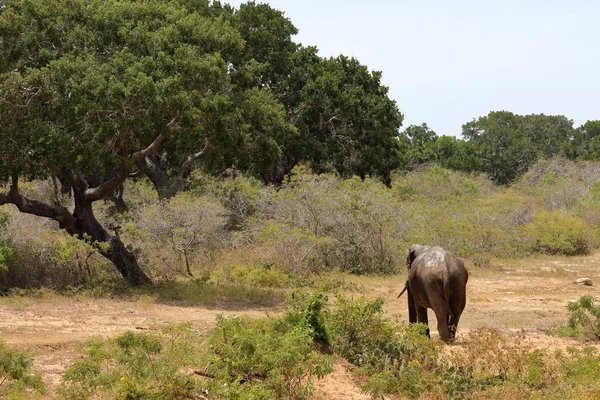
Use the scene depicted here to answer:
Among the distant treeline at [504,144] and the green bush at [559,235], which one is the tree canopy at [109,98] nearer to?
the green bush at [559,235]

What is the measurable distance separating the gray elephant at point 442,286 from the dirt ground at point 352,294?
1.27 ft

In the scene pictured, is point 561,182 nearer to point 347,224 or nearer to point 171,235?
point 347,224

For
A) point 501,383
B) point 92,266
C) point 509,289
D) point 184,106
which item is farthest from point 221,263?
point 501,383

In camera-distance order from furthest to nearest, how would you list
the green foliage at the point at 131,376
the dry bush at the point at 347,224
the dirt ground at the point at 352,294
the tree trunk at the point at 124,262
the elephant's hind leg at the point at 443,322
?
the dry bush at the point at 347,224, the tree trunk at the point at 124,262, the elephant's hind leg at the point at 443,322, the dirt ground at the point at 352,294, the green foliage at the point at 131,376

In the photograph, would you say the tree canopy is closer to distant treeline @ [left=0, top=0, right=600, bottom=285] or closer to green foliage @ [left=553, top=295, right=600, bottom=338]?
distant treeline @ [left=0, top=0, right=600, bottom=285]

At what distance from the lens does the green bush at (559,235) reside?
27.1 meters

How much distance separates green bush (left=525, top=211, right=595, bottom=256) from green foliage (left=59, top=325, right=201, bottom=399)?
2067 centimetres

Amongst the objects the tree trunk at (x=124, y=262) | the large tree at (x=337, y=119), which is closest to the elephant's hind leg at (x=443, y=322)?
the tree trunk at (x=124, y=262)

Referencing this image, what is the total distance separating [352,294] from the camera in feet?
57.4

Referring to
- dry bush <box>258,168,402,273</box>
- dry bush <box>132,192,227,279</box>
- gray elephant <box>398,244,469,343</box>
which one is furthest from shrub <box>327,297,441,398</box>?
dry bush <box>258,168,402,273</box>

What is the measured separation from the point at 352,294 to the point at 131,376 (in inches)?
386

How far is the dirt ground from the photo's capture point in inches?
411

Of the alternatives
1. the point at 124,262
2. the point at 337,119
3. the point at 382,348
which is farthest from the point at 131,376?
the point at 337,119

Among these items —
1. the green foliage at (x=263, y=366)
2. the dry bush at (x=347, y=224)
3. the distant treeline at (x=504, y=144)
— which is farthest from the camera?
the distant treeline at (x=504, y=144)
